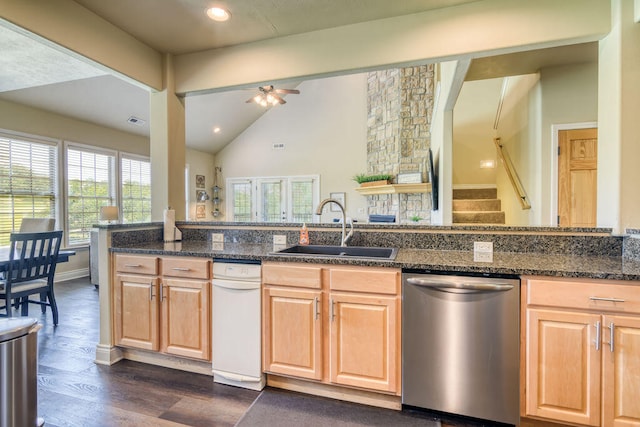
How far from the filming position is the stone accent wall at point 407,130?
20.2 ft

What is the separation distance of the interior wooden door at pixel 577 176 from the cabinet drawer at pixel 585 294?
262 cm

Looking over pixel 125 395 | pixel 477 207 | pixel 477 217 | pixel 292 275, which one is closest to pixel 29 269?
pixel 125 395

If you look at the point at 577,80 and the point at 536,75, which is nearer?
the point at 577,80

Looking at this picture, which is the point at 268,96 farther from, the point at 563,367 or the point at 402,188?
the point at 563,367

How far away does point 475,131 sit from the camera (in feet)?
20.6

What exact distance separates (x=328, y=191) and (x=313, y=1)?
571cm

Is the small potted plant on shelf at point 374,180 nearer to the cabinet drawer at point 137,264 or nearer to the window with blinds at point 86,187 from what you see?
the cabinet drawer at point 137,264

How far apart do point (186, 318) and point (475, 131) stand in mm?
6259

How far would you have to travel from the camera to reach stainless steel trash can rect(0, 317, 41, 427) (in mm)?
1299

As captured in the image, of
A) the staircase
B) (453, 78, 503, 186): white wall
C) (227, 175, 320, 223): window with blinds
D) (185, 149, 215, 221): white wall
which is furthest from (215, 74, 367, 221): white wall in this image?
the staircase

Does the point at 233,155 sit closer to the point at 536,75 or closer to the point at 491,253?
the point at 536,75

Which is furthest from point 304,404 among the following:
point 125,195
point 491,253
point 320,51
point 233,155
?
point 233,155

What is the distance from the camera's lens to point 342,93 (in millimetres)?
7680

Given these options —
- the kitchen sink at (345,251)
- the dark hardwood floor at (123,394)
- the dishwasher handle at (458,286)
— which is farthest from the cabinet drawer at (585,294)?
the dark hardwood floor at (123,394)
